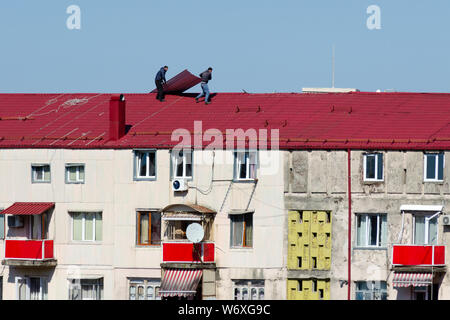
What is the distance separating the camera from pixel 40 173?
7831 centimetres

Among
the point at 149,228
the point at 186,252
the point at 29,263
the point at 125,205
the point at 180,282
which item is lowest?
the point at 180,282

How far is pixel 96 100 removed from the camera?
273 feet

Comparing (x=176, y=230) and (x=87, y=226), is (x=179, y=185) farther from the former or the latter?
(x=87, y=226)

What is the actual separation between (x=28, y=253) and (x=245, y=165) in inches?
434

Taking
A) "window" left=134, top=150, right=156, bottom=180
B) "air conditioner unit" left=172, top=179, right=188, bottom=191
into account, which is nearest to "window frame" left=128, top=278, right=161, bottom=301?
"air conditioner unit" left=172, top=179, right=188, bottom=191

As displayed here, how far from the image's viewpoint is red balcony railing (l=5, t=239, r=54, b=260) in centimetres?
7662

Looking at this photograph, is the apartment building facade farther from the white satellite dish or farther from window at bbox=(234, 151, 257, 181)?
the white satellite dish

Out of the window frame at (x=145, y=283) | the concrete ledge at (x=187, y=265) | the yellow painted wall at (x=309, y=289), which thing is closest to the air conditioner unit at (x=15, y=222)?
the window frame at (x=145, y=283)

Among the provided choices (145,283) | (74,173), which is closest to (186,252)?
(145,283)

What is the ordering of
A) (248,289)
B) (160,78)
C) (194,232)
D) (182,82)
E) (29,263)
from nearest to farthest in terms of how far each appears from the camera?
(194,232), (248,289), (29,263), (160,78), (182,82)
